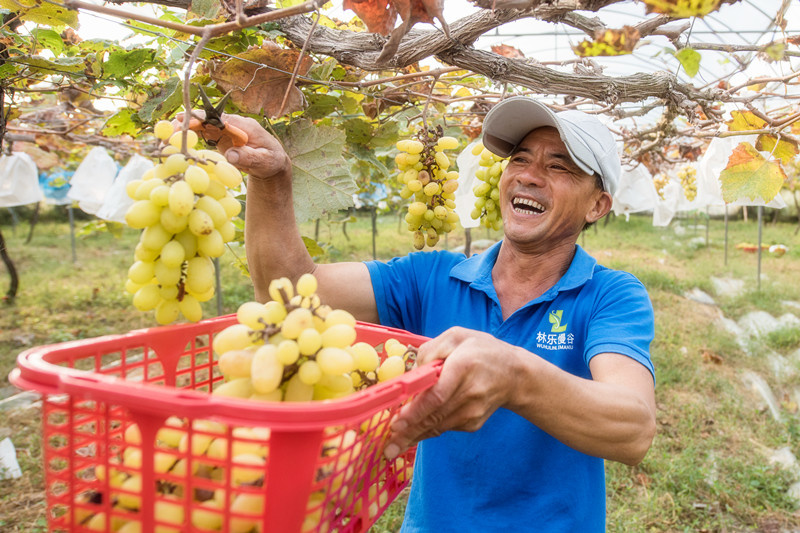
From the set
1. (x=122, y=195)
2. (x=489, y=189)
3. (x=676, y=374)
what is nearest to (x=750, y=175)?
(x=489, y=189)

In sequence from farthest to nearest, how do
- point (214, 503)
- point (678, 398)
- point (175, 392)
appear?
1. point (678, 398)
2. point (214, 503)
3. point (175, 392)

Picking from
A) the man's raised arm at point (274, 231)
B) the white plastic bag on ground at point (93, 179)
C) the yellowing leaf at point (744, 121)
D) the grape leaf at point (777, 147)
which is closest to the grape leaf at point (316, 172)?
the man's raised arm at point (274, 231)

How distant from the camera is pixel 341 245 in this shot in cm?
1329

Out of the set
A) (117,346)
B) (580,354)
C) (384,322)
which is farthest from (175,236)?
(580,354)

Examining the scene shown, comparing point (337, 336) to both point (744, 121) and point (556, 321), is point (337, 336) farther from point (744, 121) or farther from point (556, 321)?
point (744, 121)

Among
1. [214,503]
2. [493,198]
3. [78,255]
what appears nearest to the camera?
[214,503]

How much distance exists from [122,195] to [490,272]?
5.66 m

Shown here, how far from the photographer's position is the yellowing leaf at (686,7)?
1003 mm

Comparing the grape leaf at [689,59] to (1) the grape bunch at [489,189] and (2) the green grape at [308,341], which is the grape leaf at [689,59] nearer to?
(2) the green grape at [308,341]

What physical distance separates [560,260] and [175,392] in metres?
1.33

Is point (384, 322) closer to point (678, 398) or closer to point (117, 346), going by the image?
point (117, 346)

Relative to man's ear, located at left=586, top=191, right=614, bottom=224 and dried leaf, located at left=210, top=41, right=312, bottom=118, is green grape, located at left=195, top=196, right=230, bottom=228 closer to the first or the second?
dried leaf, located at left=210, top=41, right=312, bottom=118

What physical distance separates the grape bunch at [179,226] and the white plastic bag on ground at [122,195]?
18.1 ft

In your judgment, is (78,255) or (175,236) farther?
(78,255)
